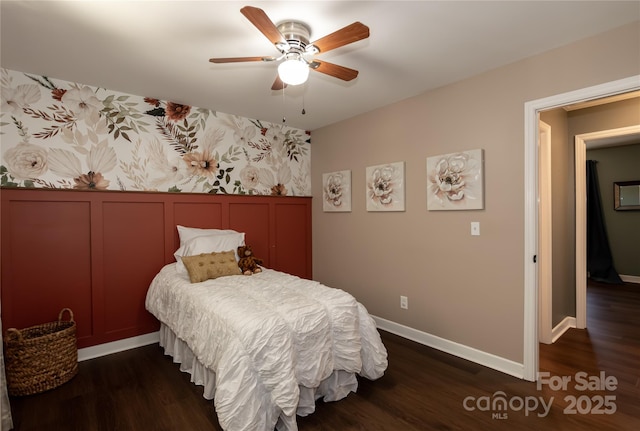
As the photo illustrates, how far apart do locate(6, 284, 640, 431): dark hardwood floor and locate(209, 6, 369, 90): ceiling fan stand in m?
2.10

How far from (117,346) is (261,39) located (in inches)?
116

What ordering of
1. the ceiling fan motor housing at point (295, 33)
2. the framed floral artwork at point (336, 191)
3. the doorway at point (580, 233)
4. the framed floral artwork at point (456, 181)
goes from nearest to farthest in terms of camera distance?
the ceiling fan motor housing at point (295, 33), the framed floral artwork at point (456, 181), the doorway at point (580, 233), the framed floral artwork at point (336, 191)

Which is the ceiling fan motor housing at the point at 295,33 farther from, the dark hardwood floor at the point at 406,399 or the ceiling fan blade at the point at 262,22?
the dark hardwood floor at the point at 406,399

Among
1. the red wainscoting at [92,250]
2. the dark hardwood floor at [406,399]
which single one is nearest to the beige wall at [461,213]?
the dark hardwood floor at [406,399]

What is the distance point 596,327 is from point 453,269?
1983mm

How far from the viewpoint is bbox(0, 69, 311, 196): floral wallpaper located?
2518 millimetres

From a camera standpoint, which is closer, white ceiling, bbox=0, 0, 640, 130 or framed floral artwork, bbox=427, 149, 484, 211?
white ceiling, bbox=0, 0, 640, 130

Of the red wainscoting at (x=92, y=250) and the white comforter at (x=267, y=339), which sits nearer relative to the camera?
the white comforter at (x=267, y=339)

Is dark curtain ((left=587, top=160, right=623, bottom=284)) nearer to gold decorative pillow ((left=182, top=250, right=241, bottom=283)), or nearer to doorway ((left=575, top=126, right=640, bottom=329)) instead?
doorway ((left=575, top=126, right=640, bottom=329))

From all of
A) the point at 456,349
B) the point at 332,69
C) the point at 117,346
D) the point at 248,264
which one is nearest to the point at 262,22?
the point at 332,69

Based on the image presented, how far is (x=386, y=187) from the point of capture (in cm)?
332

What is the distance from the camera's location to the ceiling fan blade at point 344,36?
1.54m

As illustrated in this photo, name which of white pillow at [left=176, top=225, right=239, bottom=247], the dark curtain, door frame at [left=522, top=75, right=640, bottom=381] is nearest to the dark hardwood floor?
door frame at [left=522, top=75, right=640, bottom=381]

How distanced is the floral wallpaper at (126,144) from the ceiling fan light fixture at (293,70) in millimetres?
1924
